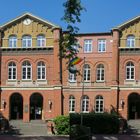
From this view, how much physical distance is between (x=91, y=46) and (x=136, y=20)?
6751 millimetres

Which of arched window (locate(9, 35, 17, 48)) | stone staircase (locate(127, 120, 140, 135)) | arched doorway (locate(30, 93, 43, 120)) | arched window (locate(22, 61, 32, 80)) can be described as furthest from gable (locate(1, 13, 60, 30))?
stone staircase (locate(127, 120, 140, 135))

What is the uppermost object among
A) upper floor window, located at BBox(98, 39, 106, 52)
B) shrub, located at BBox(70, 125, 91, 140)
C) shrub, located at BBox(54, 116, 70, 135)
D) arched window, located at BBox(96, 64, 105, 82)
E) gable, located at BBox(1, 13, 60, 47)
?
gable, located at BBox(1, 13, 60, 47)

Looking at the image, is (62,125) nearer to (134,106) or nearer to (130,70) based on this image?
(130,70)

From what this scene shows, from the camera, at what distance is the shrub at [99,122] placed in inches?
1972

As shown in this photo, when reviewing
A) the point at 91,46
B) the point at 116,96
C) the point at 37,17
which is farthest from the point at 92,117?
the point at 37,17

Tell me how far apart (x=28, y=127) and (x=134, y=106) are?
1469cm

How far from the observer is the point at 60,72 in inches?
2419

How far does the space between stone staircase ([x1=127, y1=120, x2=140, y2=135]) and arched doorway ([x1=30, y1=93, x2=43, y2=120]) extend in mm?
11993

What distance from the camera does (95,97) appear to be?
204 ft

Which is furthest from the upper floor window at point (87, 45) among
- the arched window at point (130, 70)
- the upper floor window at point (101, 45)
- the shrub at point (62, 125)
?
the shrub at point (62, 125)

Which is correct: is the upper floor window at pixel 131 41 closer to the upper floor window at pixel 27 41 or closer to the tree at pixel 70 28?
the upper floor window at pixel 27 41

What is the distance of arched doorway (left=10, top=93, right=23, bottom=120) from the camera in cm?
6294

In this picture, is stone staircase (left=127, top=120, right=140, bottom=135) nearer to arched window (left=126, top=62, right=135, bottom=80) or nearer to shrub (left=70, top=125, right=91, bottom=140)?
arched window (left=126, top=62, right=135, bottom=80)

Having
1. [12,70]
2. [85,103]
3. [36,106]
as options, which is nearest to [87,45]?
[85,103]
